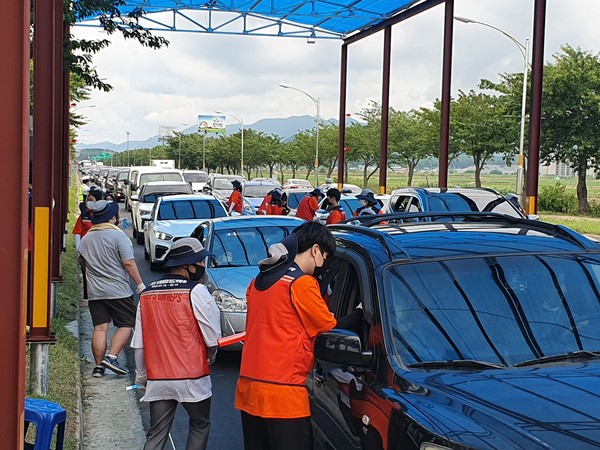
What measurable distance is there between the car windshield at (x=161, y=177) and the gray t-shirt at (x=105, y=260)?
24074mm

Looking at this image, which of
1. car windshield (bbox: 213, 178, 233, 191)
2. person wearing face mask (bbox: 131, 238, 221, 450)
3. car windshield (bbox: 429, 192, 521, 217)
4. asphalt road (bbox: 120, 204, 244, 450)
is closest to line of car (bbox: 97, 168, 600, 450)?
person wearing face mask (bbox: 131, 238, 221, 450)

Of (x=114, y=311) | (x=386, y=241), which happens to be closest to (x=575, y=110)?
(x=114, y=311)

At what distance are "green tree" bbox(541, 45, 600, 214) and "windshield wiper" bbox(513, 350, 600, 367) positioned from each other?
136 ft

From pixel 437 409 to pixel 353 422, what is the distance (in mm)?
749

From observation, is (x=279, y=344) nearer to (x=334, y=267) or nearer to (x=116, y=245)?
(x=334, y=267)

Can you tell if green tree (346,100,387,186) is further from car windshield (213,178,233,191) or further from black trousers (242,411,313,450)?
black trousers (242,411,313,450)

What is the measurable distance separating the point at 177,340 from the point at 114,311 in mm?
4201

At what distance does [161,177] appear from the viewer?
109 feet

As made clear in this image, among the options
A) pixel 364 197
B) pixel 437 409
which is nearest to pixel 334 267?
pixel 437 409

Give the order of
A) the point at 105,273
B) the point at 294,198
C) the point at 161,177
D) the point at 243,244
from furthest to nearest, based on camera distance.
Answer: the point at 161,177 < the point at 294,198 < the point at 243,244 < the point at 105,273

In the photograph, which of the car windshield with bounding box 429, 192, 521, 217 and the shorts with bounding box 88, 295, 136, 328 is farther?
the car windshield with bounding box 429, 192, 521, 217

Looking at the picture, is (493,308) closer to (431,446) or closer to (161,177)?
(431,446)

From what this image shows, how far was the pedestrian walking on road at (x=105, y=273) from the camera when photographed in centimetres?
880

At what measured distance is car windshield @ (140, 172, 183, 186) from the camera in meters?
32.8
